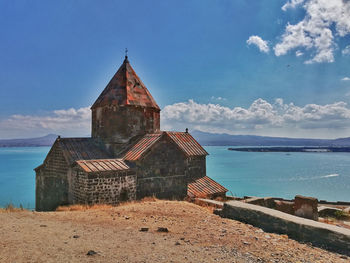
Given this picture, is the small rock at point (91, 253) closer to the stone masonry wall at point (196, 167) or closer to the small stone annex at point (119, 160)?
the small stone annex at point (119, 160)

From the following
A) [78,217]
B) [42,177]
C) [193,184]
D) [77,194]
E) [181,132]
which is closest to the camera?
[78,217]

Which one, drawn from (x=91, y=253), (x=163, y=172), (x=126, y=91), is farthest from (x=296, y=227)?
(x=126, y=91)

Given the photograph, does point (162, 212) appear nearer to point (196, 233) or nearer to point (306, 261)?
point (196, 233)

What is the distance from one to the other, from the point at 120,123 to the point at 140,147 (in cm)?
196

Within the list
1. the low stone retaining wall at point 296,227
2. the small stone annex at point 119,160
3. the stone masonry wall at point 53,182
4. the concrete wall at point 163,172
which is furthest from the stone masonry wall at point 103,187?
the low stone retaining wall at point 296,227

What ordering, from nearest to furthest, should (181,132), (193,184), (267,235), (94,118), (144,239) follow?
(144,239) < (267,235) < (94,118) < (193,184) < (181,132)

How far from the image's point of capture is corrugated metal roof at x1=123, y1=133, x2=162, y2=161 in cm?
1127

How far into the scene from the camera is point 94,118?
13.8 meters

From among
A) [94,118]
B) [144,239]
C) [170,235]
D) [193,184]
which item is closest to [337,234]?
[170,235]

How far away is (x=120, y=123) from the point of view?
12859 millimetres

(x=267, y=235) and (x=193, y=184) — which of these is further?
(x=193, y=184)

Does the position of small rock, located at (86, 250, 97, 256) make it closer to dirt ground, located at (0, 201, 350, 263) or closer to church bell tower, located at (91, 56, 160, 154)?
dirt ground, located at (0, 201, 350, 263)

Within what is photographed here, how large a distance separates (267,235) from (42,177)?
11.1 m

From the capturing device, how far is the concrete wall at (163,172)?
11.2m
